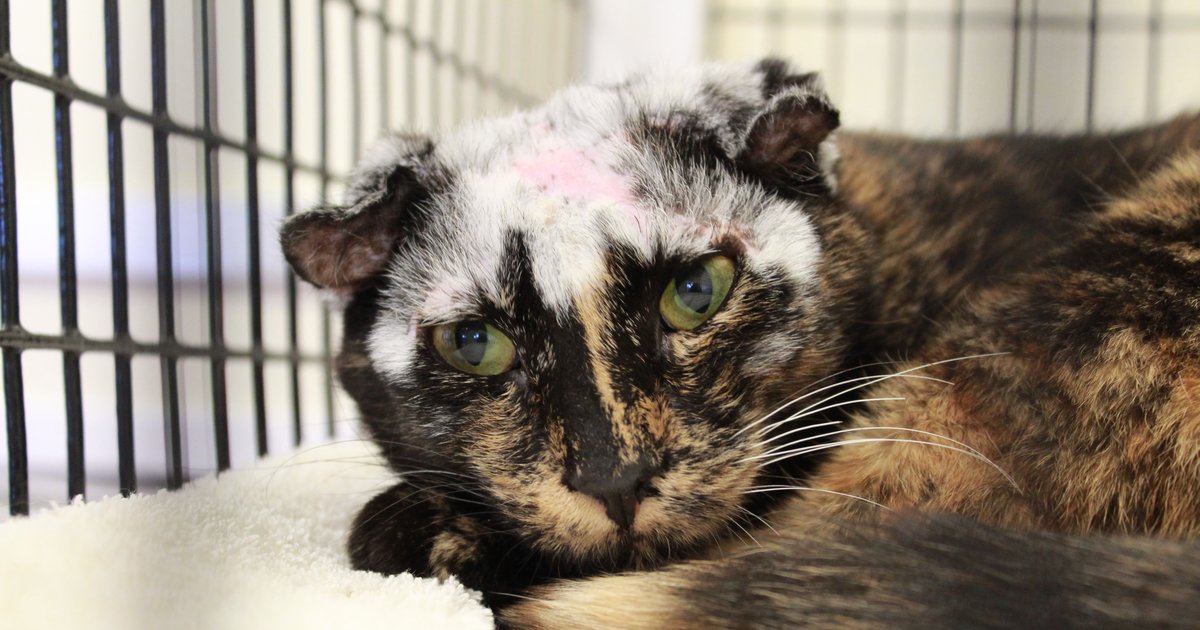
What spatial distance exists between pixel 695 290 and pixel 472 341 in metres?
0.25

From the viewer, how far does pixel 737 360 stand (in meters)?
1.01

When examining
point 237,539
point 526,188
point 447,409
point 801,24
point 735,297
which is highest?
point 801,24

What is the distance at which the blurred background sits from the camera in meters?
1.11

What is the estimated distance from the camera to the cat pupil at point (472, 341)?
1.02 m

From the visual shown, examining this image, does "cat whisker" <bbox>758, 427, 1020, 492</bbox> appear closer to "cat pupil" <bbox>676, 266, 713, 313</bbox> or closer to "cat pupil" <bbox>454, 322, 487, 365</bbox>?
"cat pupil" <bbox>676, 266, 713, 313</bbox>

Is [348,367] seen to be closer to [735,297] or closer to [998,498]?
[735,297]

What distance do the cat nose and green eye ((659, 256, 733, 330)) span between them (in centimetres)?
18

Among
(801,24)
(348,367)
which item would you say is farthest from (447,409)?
(801,24)

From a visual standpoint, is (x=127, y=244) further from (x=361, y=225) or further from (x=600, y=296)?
(x=600, y=296)

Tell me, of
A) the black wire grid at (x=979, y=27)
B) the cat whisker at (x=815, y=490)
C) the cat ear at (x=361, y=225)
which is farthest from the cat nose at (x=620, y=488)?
the black wire grid at (x=979, y=27)

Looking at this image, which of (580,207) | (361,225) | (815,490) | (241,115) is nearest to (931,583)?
(815,490)

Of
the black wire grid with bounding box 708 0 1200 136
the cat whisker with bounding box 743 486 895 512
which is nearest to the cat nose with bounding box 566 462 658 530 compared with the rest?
the cat whisker with bounding box 743 486 895 512

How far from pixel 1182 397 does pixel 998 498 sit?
19 cm

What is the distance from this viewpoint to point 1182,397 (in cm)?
87
